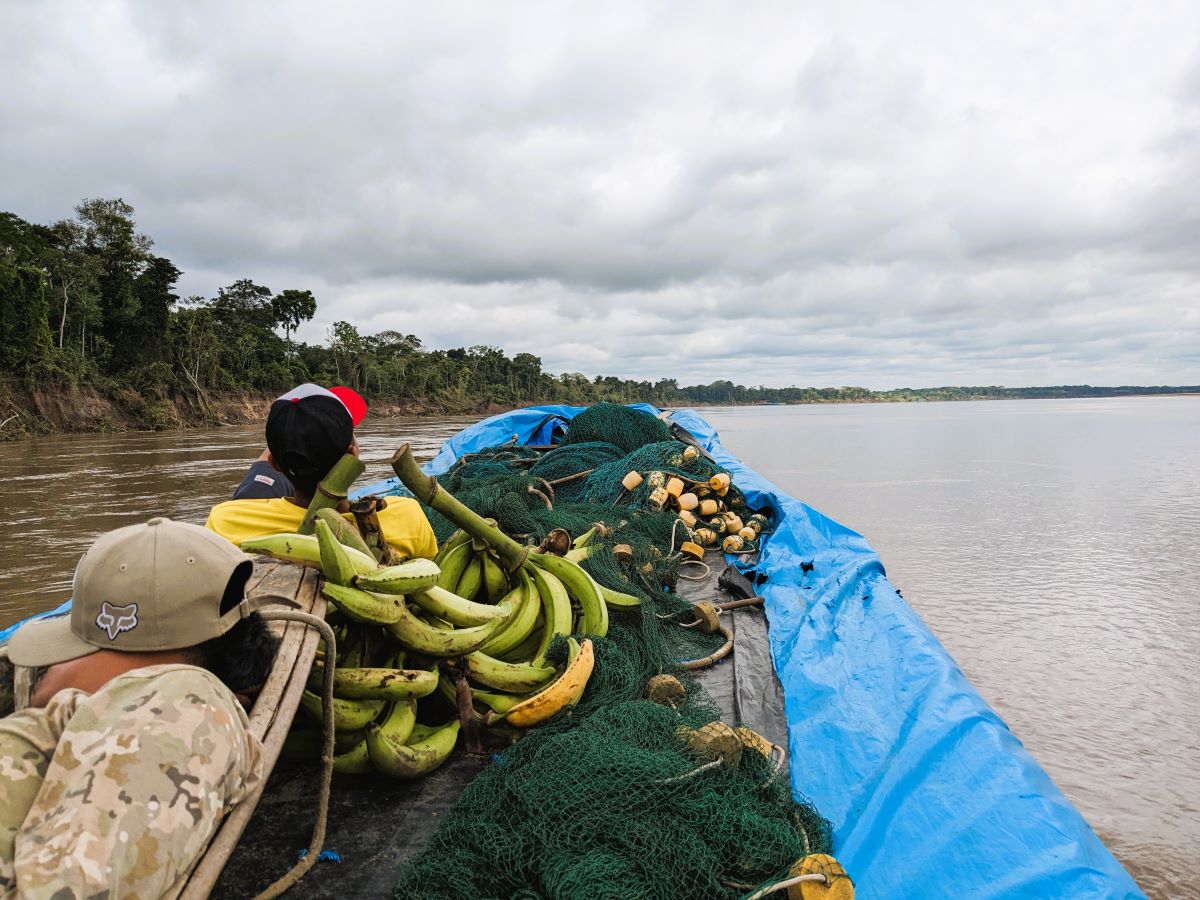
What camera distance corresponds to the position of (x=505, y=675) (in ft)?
8.32

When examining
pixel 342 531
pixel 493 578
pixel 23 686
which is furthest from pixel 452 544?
pixel 23 686

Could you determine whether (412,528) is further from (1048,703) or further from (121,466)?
(121,466)

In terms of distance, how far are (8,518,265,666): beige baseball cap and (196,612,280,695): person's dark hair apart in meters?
0.15

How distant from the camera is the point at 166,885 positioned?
3.64 ft

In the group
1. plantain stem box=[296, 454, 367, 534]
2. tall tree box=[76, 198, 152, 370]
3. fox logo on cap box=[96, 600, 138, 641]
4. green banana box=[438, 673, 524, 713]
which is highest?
tall tree box=[76, 198, 152, 370]

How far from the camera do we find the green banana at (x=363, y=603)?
202 cm

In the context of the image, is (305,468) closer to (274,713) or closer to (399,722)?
(399,722)

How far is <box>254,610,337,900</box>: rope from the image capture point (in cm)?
166

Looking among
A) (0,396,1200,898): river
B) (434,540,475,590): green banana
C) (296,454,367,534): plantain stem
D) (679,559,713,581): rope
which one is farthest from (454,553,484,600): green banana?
(0,396,1200,898): river

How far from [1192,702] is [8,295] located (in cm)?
3945

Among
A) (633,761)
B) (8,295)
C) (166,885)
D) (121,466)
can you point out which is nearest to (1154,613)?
(633,761)

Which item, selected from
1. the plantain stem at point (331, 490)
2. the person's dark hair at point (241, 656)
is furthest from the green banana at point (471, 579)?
the person's dark hair at point (241, 656)

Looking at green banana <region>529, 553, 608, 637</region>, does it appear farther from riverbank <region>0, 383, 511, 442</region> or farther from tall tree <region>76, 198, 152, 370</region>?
tall tree <region>76, 198, 152, 370</region>

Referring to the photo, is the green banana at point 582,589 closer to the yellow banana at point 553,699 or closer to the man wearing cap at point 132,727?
the yellow banana at point 553,699
